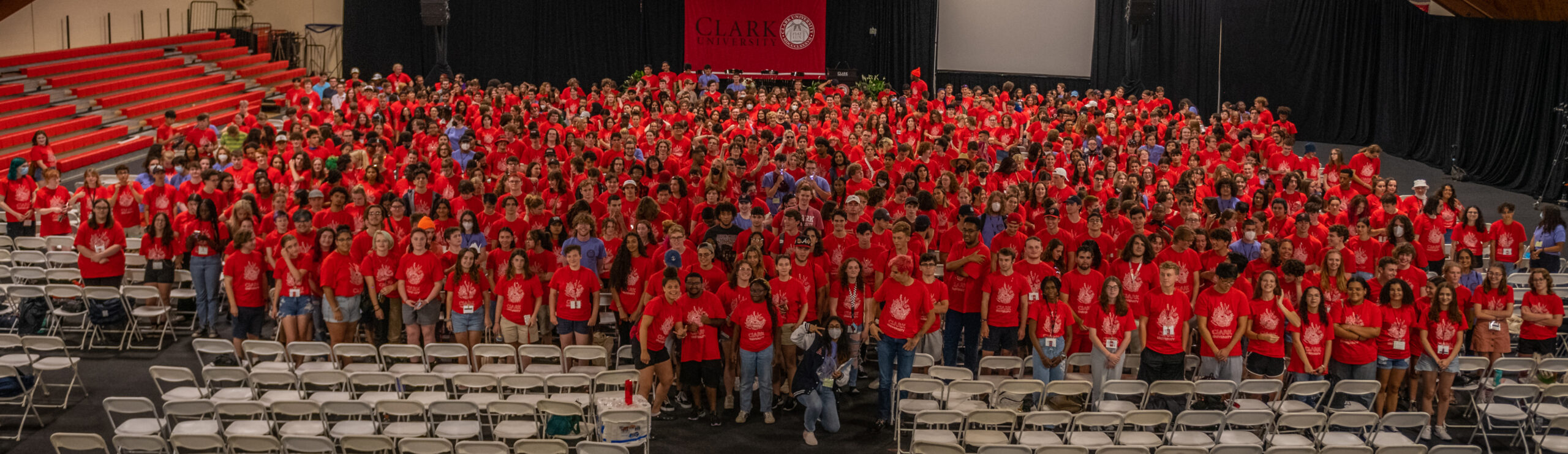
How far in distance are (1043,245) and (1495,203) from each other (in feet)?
36.9

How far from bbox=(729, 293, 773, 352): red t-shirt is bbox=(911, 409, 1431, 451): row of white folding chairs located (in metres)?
1.44

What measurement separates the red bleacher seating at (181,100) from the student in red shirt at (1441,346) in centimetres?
2196

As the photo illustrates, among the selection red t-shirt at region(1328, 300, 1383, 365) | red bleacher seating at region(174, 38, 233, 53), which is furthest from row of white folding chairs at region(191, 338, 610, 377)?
red bleacher seating at region(174, 38, 233, 53)

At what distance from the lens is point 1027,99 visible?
21.4 metres

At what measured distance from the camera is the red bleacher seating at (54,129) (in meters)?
17.9

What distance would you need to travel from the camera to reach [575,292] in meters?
9.12

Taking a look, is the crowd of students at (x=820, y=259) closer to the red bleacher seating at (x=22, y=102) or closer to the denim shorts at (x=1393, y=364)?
the denim shorts at (x=1393, y=364)

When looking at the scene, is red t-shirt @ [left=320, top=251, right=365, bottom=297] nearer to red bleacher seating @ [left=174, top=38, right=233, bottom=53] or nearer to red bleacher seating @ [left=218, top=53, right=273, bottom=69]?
red bleacher seating @ [left=218, top=53, right=273, bottom=69]

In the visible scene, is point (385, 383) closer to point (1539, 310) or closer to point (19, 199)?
point (19, 199)

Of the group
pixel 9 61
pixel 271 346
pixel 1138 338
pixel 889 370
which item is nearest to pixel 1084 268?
pixel 1138 338

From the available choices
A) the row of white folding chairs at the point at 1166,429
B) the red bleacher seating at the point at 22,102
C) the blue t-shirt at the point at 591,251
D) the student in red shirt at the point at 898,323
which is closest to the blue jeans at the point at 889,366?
the student in red shirt at the point at 898,323

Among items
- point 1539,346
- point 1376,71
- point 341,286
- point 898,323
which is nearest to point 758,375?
point 898,323

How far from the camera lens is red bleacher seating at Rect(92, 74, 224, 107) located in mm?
21500

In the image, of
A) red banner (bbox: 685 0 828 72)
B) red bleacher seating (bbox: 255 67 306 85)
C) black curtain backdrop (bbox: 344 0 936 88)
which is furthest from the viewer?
red banner (bbox: 685 0 828 72)
